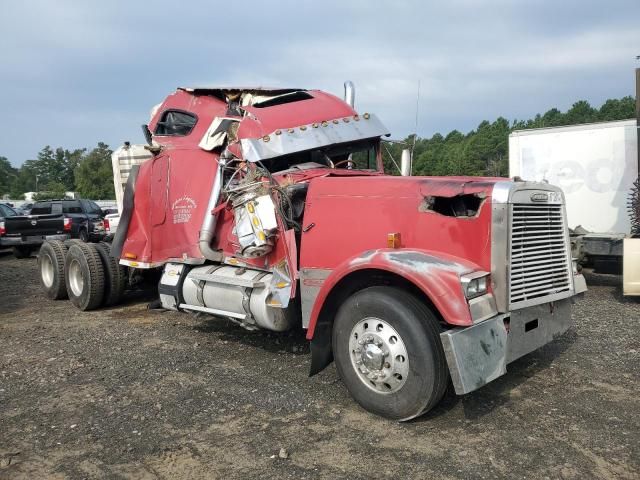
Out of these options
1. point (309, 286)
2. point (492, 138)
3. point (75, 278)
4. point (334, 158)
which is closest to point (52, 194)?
point (492, 138)

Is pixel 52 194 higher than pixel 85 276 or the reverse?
higher

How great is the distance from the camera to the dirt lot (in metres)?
3.54

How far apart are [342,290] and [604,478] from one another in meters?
2.19

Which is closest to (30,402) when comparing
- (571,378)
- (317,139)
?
(317,139)

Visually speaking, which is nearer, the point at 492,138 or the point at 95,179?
the point at 492,138

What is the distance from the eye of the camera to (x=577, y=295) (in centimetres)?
487

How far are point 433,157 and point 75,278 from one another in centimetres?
1222

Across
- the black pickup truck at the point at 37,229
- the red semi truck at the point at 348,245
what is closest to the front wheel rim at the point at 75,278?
the red semi truck at the point at 348,245

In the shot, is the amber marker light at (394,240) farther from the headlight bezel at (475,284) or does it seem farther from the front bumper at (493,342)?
the front bumper at (493,342)

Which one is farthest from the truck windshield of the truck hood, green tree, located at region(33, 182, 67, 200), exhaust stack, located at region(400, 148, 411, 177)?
green tree, located at region(33, 182, 67, 200)

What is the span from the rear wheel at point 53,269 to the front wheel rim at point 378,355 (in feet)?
20.7

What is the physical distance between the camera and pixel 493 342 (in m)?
3.89

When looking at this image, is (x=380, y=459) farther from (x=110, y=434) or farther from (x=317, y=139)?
(x=317, y=139)

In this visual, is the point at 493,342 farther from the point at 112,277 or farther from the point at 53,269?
the point at 53,269
